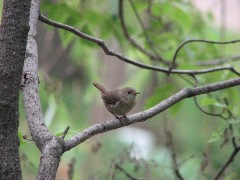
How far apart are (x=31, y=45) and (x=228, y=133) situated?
2.97 ft

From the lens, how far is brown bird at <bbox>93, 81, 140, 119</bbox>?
2.38 meters

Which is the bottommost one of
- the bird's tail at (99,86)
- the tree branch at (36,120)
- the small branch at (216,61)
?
the tree branch at (36,120)

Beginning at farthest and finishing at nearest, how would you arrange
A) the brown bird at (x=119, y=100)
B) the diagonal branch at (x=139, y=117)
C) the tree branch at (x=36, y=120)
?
the brown bird at (x=119, y=100) → the diagonal branch at (x=139, y=117) → the tree branch at (x=36, y=120)

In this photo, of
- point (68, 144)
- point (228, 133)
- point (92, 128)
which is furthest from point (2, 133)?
point (228, 133)

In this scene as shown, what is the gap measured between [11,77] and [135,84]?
2.52 m

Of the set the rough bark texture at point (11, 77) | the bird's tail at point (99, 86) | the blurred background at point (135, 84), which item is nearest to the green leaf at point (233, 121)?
the blurred background at point (135, 84)

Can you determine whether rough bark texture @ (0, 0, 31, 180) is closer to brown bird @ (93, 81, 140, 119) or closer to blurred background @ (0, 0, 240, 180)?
blurred background @ (0, 0, 240, 180)

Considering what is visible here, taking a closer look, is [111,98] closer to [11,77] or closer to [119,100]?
[119,100]

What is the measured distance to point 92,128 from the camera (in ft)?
4.94

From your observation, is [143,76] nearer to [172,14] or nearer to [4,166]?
[172,14]

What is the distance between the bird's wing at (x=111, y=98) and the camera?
2.43 meters

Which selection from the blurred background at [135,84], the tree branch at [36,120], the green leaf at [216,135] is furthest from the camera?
the blurred background at [135,84]

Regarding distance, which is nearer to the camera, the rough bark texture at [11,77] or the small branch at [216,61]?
the rough bark texture at [11,77]

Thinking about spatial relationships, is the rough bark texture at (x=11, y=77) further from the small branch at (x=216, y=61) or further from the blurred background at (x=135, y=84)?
the small branch at (x=216, y=61)
